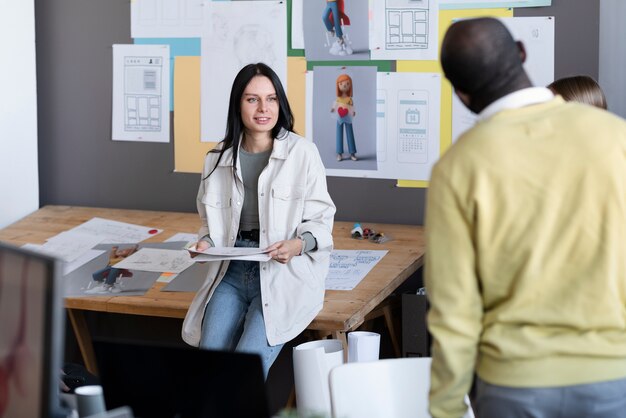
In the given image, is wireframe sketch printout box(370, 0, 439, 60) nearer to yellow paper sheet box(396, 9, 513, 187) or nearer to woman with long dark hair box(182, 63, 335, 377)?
yellow paper sheet box(396, 9, 513, 187)

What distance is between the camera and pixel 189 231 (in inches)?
171

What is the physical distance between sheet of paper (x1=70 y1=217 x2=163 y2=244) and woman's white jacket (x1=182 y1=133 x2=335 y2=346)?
3.09 feet

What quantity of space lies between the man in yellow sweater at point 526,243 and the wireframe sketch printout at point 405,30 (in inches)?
91.4

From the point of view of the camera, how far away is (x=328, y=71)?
4320 millimetres

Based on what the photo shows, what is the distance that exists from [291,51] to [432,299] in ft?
8.85

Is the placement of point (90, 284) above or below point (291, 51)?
below

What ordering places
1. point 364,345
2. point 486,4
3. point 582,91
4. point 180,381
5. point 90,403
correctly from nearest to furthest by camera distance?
point 180,381, point 90,403, point 582,91, point 364,345, point 486,4

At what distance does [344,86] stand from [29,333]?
2914 millimetres

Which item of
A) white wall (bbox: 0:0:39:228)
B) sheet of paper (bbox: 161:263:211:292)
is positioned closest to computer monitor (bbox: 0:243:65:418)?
sheet of paper (bbox: 161:263:211:292)

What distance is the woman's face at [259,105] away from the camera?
3.38 meters

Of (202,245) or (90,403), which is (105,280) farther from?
(90,403)

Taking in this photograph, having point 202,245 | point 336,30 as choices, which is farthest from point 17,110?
point 202,245

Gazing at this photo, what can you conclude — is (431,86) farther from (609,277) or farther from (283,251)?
(609,277)

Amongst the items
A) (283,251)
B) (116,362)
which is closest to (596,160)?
(116,362)
